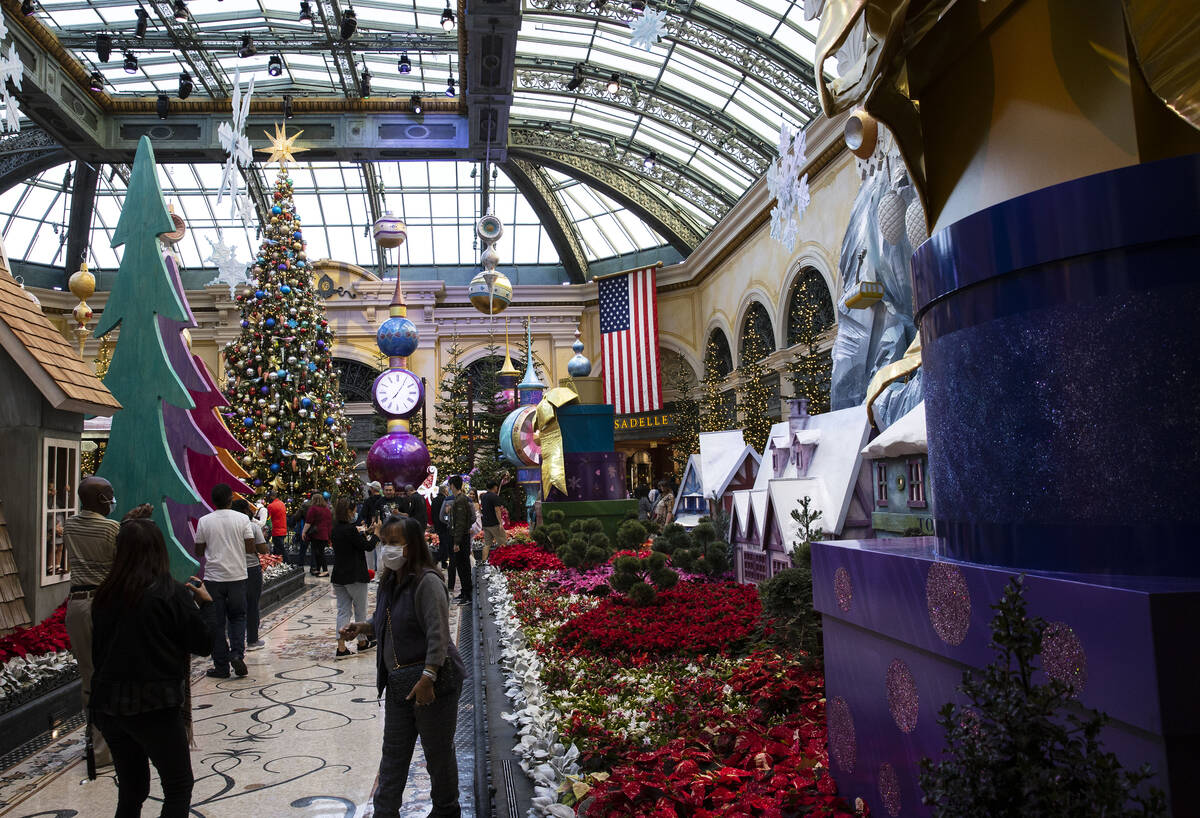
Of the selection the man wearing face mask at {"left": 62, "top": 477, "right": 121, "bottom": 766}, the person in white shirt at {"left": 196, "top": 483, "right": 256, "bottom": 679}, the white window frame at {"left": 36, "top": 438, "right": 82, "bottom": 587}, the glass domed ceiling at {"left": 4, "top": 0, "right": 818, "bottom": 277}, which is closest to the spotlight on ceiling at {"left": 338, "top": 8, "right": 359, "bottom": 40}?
the glass domed ceiling at {"left": 4, "top": 0, "right": 818, "bottom": 277}

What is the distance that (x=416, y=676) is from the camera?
3.66 meters

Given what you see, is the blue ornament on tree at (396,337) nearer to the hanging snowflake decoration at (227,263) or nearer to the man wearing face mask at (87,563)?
the hanging snowflake decoration at (227,263)

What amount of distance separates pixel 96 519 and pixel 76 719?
1921 mm

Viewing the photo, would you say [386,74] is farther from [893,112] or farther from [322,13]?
[893,112]

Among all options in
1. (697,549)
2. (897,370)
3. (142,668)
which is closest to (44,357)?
(142,668)

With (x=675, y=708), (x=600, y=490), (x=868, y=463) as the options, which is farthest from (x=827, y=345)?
(x=675, y=708)

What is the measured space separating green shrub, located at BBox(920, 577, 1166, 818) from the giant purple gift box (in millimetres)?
87

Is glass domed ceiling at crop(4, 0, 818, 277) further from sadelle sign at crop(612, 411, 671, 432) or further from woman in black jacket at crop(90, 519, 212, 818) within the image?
woman in black jacket at crop(90, 519, 212, 818)

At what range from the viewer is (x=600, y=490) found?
50.7 ft

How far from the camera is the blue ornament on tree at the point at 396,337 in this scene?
50.1 ft

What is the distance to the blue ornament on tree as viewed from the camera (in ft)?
50.1

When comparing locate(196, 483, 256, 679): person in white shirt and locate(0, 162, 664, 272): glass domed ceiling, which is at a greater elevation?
locate(0, 162, 664, 272): glass domed ceiling

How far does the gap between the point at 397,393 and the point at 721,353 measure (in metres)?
14.0

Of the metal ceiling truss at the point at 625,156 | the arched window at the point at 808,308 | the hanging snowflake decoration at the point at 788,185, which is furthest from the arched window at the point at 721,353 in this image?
the hanging snowflake decoration at the point at 788,185
